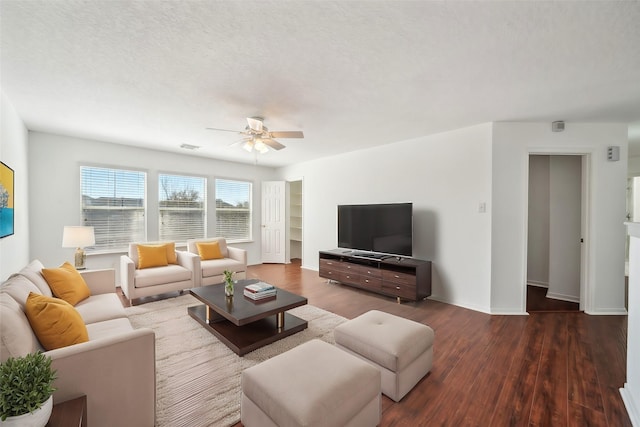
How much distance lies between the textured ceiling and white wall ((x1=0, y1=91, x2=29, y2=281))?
0.23m

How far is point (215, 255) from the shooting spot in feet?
15.8

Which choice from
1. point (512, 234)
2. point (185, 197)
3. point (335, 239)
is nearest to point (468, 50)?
point (512, 234)

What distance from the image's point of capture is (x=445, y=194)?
3.98 meters

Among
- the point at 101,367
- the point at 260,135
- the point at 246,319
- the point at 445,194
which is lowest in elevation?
the point at 246,319

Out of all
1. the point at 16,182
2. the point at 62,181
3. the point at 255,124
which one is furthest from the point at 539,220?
the point at 62,181

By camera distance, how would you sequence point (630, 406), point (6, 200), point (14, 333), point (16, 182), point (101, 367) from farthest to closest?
point (16, 182) → point (6, 200) → point (630, 406) → point (101, 367) → point (14, 333)

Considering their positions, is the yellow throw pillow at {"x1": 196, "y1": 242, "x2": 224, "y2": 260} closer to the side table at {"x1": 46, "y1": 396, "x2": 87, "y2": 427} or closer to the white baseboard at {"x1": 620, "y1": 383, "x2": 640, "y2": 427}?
the side table at {"x1": 46, "y1": 396, "x2": 87, "y2": 427}

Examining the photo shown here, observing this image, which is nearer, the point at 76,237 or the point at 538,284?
the point at 76,237

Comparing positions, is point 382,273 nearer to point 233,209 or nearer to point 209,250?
point 209,250

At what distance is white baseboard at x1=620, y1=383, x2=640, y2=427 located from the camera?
166 cm

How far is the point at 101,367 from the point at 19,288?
38.6 inches

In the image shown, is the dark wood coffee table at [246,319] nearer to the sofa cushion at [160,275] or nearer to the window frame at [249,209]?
the sofa cushion at [160,275]

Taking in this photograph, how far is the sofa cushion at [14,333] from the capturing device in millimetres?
1251

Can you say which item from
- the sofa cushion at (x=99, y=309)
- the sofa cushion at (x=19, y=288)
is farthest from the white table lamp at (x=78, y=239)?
the sofa cushion at (x=19, y=288)
